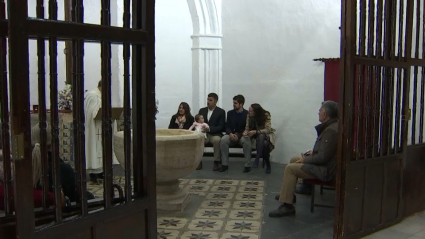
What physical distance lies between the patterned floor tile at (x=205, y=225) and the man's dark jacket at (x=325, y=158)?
1.05 meters

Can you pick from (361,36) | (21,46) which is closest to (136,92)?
(21,46)

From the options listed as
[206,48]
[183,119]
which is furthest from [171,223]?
[206,48]

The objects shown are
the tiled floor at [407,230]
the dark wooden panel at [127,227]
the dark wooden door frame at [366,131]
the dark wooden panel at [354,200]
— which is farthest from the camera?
the tiled floor at [407,230]

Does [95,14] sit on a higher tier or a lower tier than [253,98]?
higher

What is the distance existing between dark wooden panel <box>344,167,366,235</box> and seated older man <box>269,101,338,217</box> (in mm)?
605

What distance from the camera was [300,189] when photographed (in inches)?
224

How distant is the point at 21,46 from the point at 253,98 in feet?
20.5

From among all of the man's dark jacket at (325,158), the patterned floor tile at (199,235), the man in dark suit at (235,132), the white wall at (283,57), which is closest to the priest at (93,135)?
the man in dark suit at (235,132)

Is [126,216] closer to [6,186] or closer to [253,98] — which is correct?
[6,186]

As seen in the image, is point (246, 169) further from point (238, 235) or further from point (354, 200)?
point (354, 200)

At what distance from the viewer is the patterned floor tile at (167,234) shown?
411cm

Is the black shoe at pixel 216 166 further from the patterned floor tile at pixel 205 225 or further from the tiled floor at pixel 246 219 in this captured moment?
the patterned floor tile at pixel 205 225

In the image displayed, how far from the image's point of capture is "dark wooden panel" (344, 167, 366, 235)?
12.8ft

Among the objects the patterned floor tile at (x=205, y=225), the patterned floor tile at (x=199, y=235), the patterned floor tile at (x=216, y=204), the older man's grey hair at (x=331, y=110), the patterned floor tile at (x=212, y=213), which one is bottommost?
the patterned floor tile at (x=199, y=235)
